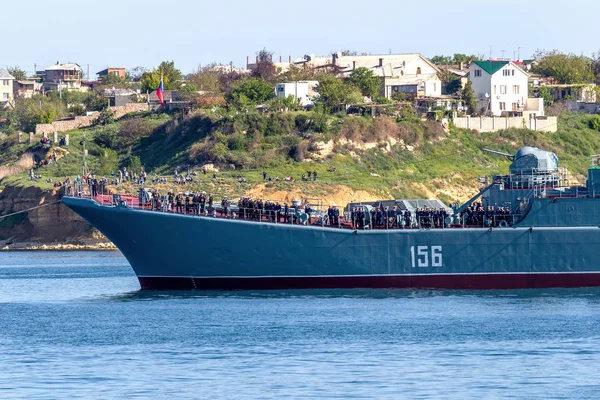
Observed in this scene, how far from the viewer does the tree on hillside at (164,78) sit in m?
150

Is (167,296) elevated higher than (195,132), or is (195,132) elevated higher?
(195,132)

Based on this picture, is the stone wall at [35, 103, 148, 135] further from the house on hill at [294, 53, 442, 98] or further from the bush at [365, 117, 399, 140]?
the bush at [365, 117, 399, 140]

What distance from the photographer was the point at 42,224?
10894cm

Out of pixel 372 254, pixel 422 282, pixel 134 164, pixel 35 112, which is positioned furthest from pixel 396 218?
pixel 35 112

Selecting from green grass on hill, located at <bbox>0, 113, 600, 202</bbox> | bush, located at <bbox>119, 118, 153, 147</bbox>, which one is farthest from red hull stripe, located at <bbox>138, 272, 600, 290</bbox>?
bush, located at <bbox>119, 118, 153, 147</bbox>

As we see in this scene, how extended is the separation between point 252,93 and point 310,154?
1911 centimetres

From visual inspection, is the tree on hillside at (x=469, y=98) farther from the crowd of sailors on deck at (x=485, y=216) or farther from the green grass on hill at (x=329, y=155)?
the crowd of sailors on deck at (x=485, y=216)

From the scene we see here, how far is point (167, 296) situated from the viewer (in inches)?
2251

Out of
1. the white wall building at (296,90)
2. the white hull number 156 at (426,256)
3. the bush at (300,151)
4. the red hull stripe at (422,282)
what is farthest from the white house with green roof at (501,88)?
the white hull number 156 at (426,256)

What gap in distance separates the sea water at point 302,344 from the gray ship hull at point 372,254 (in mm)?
910

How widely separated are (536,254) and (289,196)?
4641 cm

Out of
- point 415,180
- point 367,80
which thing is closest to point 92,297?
point 415,180

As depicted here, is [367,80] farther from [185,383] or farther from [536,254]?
[185,383]

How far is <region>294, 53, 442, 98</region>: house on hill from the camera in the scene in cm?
13575
